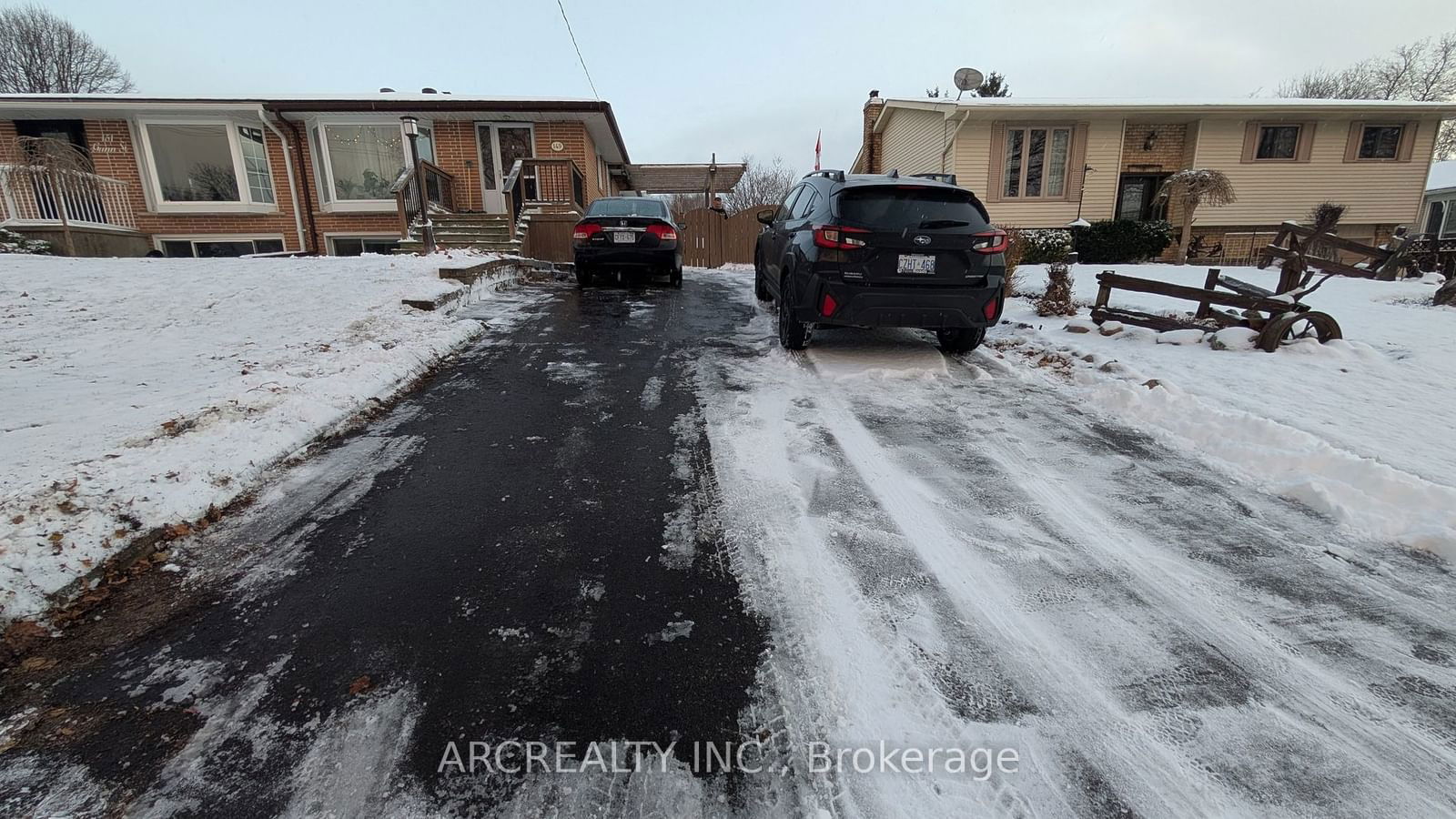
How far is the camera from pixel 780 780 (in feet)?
5.28

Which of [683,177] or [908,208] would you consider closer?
[908,208]

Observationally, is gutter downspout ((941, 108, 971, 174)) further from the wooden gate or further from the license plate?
the license plate

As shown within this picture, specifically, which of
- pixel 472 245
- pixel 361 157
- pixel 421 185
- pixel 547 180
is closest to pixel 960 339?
pixel 421 185

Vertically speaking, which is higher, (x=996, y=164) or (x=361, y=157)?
(x=361, y=157)

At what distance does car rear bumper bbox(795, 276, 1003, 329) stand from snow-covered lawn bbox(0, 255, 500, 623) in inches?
140

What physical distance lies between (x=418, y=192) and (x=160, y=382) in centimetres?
1003

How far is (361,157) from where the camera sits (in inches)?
647

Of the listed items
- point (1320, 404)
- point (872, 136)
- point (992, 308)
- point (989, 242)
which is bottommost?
point (1320, 404)

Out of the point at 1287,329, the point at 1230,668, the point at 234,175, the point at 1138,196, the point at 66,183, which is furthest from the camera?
the point at 1138,196

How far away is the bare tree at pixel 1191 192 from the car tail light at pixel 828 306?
50.0 ft

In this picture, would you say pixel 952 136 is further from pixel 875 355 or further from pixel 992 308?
pixel 875 355

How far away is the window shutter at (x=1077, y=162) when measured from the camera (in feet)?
56.3

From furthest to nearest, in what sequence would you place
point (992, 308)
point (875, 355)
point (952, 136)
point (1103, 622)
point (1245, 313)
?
point (952, 136)
point (1245, 313)
point (875, 355)
point (992, 308)
point (1103, 622)

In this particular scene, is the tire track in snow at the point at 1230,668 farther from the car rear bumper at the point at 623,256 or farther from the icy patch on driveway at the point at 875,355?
the car rear bumper at the point at 623,256
